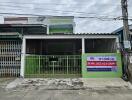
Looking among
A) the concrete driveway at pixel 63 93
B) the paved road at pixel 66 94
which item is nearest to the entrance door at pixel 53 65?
the concrete driveway at pixel 63 93

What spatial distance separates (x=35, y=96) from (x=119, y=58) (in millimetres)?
6907

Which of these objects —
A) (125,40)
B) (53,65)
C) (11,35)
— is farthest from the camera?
(53,65)

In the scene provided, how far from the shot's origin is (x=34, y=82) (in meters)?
13.3

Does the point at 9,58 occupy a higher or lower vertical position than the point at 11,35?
lower

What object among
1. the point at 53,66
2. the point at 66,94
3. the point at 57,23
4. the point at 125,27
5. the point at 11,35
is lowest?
the point at 66,94

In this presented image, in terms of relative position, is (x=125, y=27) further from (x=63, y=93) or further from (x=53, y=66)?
(x=63, y=93)

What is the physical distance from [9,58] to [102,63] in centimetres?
602

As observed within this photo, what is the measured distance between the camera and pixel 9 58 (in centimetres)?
1543

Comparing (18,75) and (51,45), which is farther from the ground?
(51,45)

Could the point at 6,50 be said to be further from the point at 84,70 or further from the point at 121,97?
the point at 121,97

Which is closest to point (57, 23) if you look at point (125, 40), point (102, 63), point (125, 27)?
point (102, 63)

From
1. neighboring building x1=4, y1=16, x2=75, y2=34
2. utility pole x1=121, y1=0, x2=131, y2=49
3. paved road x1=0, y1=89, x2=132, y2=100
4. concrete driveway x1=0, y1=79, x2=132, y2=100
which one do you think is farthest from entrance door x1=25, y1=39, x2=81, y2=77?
neighboring building x1=4, y1=16, x2=75, y2=34

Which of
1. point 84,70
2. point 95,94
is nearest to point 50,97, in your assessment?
point 95,94

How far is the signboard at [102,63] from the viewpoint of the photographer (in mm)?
14859
